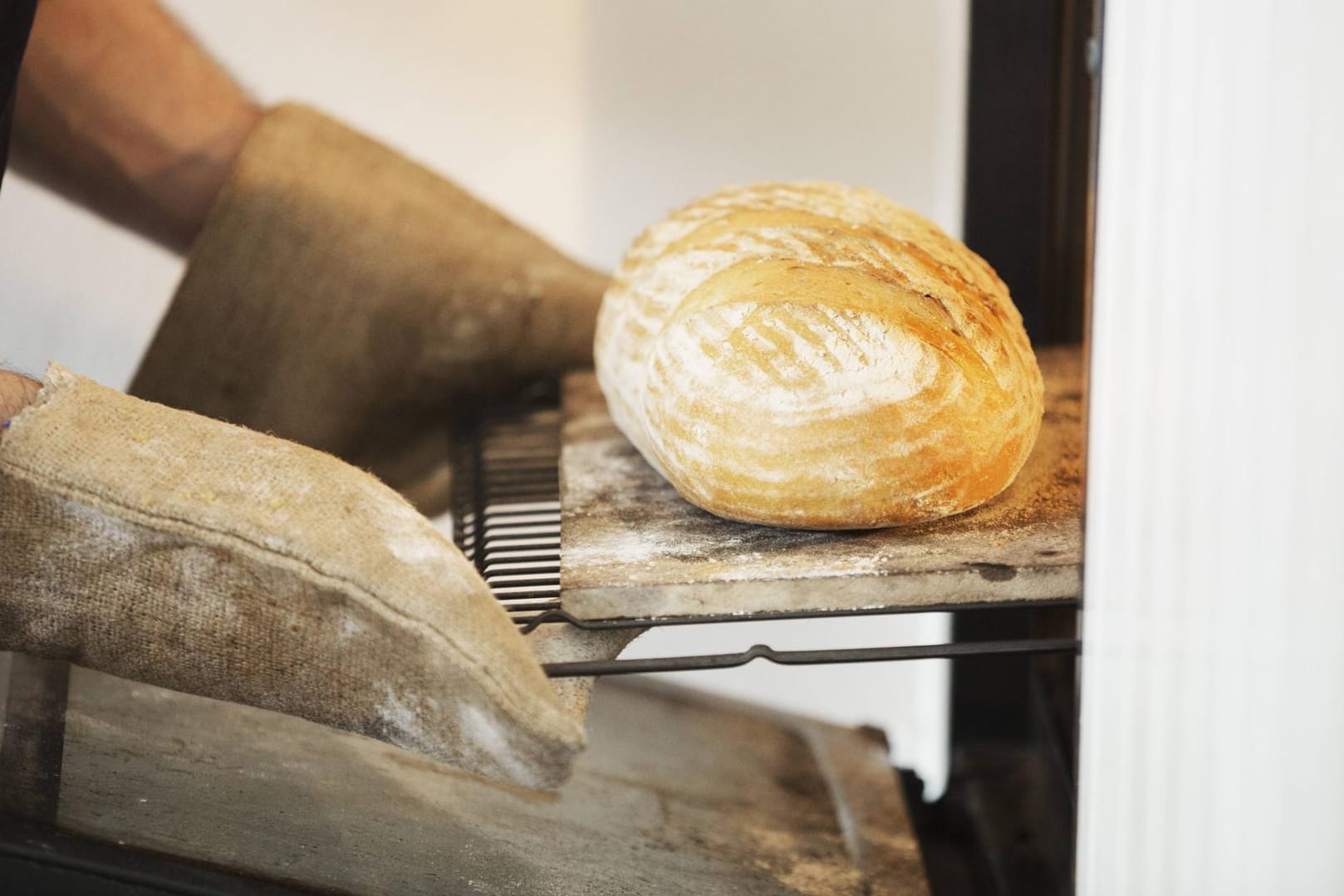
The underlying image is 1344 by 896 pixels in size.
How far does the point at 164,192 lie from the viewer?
1261 mm

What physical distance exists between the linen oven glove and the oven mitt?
22.1 inches

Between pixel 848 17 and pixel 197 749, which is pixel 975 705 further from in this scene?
pixel 197 749

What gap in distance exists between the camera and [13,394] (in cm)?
76

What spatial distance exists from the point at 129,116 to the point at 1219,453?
1.09 metres

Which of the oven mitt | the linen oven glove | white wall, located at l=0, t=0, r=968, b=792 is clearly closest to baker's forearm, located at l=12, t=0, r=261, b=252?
the oven mitt

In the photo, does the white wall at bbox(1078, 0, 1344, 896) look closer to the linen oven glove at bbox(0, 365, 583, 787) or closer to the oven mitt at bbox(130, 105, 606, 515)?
the linen oven glove at bbox(0, 365, 583, 787)

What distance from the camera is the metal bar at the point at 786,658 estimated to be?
0.75m

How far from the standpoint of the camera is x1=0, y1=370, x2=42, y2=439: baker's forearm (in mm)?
749

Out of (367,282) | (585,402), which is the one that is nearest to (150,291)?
(367,282)

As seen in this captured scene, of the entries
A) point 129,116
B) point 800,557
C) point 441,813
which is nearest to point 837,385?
point 800,557

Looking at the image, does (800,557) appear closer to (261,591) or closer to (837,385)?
(837,385)

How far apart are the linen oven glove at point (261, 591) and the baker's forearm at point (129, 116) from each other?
0.53 m

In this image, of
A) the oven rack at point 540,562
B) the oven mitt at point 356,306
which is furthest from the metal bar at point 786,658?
the oven mitt at point 356,306

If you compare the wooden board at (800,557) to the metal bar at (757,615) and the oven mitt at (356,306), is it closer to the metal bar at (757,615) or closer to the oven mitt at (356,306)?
the metal bar at (757,615)
